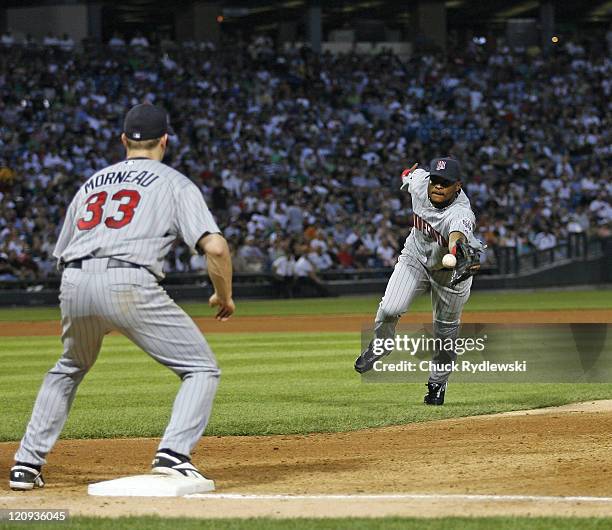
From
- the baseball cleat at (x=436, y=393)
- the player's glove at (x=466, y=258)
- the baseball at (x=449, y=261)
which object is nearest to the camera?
the baseball at (x=449, y=261)

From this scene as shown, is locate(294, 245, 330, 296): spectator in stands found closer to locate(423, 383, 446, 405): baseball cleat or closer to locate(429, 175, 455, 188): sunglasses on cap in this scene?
locate(423, 383, 446, 405): baseball cleat

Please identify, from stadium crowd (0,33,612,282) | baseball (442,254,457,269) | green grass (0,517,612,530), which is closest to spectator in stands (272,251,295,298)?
stadium crowd (0,33,612,282)

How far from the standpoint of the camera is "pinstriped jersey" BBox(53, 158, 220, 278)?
562cm

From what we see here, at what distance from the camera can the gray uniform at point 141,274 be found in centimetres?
559

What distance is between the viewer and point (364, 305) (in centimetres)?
2439

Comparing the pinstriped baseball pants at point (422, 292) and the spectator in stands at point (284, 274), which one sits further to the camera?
the spectator in stands at point (284, 274)

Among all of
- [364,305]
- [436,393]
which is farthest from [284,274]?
[436,393]

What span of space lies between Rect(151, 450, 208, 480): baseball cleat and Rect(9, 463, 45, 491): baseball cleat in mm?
654

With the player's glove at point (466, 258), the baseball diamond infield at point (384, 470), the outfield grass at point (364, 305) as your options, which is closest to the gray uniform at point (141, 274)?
the baseball diamond infield at point (384, 470)

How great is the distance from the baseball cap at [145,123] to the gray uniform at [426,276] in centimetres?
382

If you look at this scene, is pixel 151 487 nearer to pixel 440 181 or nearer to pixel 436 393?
pixel 440 181

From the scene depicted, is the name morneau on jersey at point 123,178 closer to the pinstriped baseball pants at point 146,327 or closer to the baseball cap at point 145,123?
the baseball cap at point 145,123

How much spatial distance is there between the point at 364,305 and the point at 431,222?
1511cm

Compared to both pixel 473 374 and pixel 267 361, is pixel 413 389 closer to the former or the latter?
pixel 473 374
